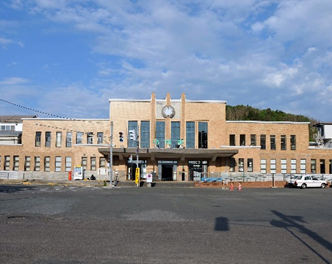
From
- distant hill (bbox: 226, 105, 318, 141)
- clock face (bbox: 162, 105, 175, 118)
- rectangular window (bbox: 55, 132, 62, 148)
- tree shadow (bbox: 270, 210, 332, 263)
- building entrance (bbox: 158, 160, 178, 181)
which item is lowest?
tree shadow (bbox: 270, 210, 332, 263)

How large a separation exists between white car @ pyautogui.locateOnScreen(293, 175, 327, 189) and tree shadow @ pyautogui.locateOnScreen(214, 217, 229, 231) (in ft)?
113

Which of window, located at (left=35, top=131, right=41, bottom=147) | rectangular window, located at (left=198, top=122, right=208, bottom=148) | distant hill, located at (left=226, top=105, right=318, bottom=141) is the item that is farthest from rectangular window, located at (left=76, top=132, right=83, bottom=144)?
distant hill, located at (left=226, top=105, right=318, bottom=141)

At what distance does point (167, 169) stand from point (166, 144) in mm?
4087

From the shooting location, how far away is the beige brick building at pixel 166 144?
54844 mm

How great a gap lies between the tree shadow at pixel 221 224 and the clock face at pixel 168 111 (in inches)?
1626

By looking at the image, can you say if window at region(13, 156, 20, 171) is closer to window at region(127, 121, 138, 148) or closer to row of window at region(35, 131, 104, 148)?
row of window at region(35, 131, 104, 148)

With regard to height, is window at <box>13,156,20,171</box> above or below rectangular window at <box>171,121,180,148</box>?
below

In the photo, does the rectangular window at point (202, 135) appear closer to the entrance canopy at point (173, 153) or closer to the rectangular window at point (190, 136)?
the rectangular window at point (190, 136)

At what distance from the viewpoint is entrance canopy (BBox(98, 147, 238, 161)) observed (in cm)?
5016

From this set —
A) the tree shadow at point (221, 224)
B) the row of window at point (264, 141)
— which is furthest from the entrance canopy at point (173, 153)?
the tree shadow at point (221, 224)

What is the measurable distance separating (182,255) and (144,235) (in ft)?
8.02

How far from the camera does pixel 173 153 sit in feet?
170

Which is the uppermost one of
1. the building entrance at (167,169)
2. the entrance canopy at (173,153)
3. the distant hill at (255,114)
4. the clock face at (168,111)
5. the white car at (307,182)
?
the distant hill at (255,114)

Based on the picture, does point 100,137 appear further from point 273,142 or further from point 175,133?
point 273,142
